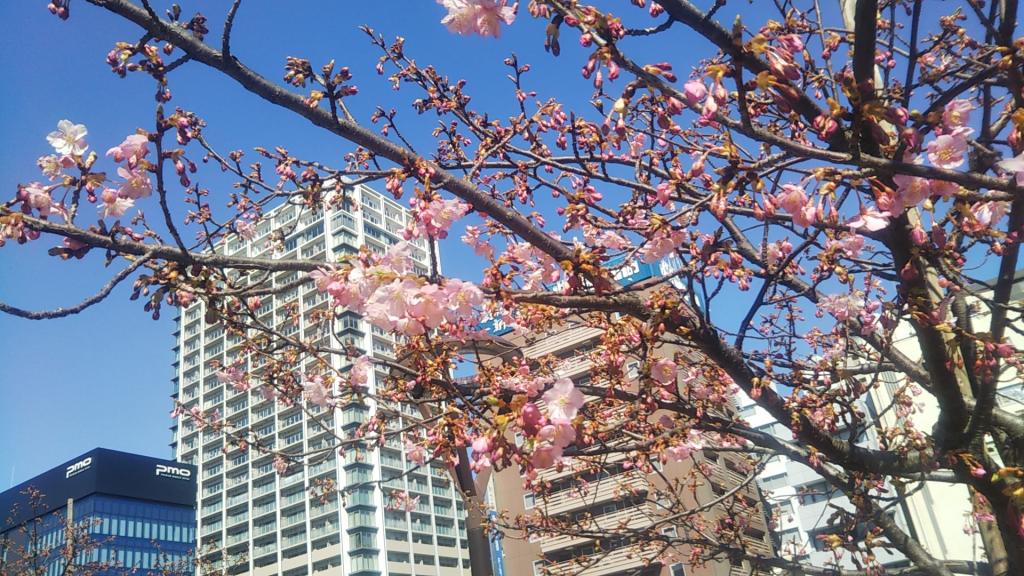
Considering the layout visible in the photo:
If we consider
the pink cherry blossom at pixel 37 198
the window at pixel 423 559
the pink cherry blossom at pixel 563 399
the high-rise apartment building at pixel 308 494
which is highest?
the high-rise apartment building at pixel 308 494

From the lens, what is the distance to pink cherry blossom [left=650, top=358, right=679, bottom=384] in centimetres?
397

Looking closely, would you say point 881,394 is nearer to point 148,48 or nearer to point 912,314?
point 912,314

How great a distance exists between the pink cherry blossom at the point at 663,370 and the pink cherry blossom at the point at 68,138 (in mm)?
3134

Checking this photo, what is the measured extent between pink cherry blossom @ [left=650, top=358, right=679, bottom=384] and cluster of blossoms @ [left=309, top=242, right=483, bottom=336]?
1559 mm

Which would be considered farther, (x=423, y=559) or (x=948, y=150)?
(x=423, y=559)

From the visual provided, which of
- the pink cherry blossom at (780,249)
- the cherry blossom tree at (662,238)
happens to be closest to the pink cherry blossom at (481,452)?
the cherry blossom tree at (662,238)

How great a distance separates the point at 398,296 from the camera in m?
2.72

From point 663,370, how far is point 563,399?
5.11ft

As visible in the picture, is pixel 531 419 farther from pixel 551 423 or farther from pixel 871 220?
pixel 871 220

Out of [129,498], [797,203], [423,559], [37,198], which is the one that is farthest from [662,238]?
[129,498]

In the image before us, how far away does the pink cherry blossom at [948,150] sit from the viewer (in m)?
2.29

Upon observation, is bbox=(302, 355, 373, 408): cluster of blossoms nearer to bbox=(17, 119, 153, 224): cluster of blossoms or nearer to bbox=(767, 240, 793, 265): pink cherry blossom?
bbox=(17, 119, 153, 224): cluster of blossoms

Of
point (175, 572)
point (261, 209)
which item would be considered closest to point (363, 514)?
point (175, 572)

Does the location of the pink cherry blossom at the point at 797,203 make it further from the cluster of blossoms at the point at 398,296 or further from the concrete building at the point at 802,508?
the concrete building at the point at 802,508
